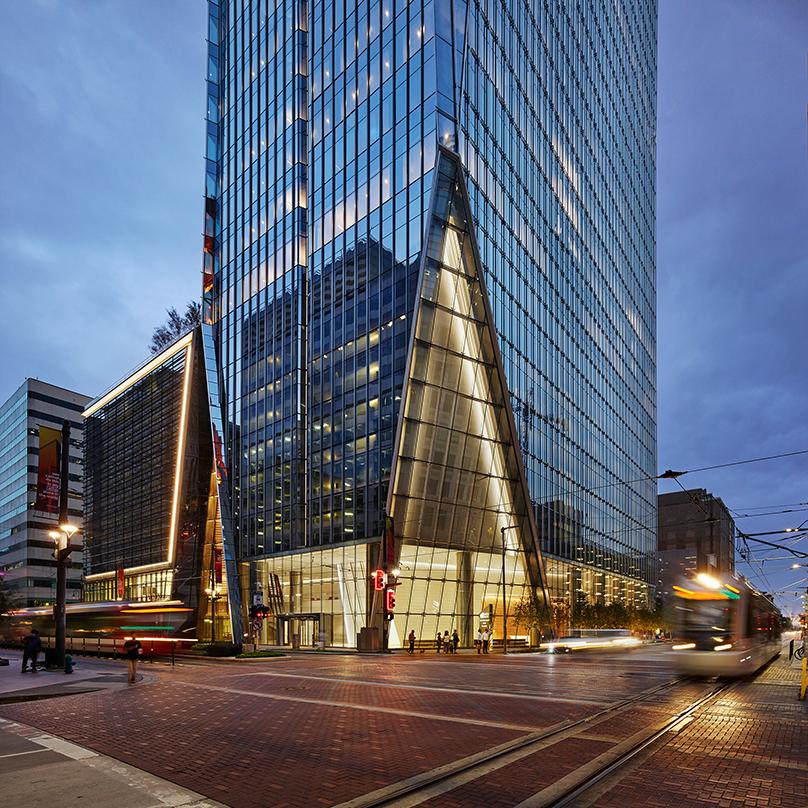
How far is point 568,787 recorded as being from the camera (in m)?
9.18

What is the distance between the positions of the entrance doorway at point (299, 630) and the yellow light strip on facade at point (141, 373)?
110 ft

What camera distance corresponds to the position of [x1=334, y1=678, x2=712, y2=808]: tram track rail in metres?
8.65

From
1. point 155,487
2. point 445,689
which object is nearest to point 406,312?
point 445,689

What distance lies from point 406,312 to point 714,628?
102 ft

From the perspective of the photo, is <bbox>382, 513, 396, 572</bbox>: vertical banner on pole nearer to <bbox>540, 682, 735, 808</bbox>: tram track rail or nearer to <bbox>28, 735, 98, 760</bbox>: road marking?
<bbox>540, 682, 735, 808</bbox>: tram track rail

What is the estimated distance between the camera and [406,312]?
49.8 m

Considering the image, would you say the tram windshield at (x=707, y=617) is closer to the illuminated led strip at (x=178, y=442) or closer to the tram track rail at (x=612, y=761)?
the tram track rail at (x=612, y=761)

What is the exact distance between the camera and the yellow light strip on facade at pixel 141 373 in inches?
3127

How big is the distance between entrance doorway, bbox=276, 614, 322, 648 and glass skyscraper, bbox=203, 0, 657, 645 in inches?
11.5

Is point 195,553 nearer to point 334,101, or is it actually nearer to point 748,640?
point 334,101

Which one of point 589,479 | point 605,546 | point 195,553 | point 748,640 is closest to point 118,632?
point 195,553

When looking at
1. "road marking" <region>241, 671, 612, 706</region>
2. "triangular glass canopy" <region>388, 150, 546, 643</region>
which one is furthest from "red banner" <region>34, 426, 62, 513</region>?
"triangular glass canopy" <region>388, 150, 546, 643</region>

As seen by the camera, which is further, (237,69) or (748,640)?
(237,69)

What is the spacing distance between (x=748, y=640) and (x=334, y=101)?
5203 centimetres
